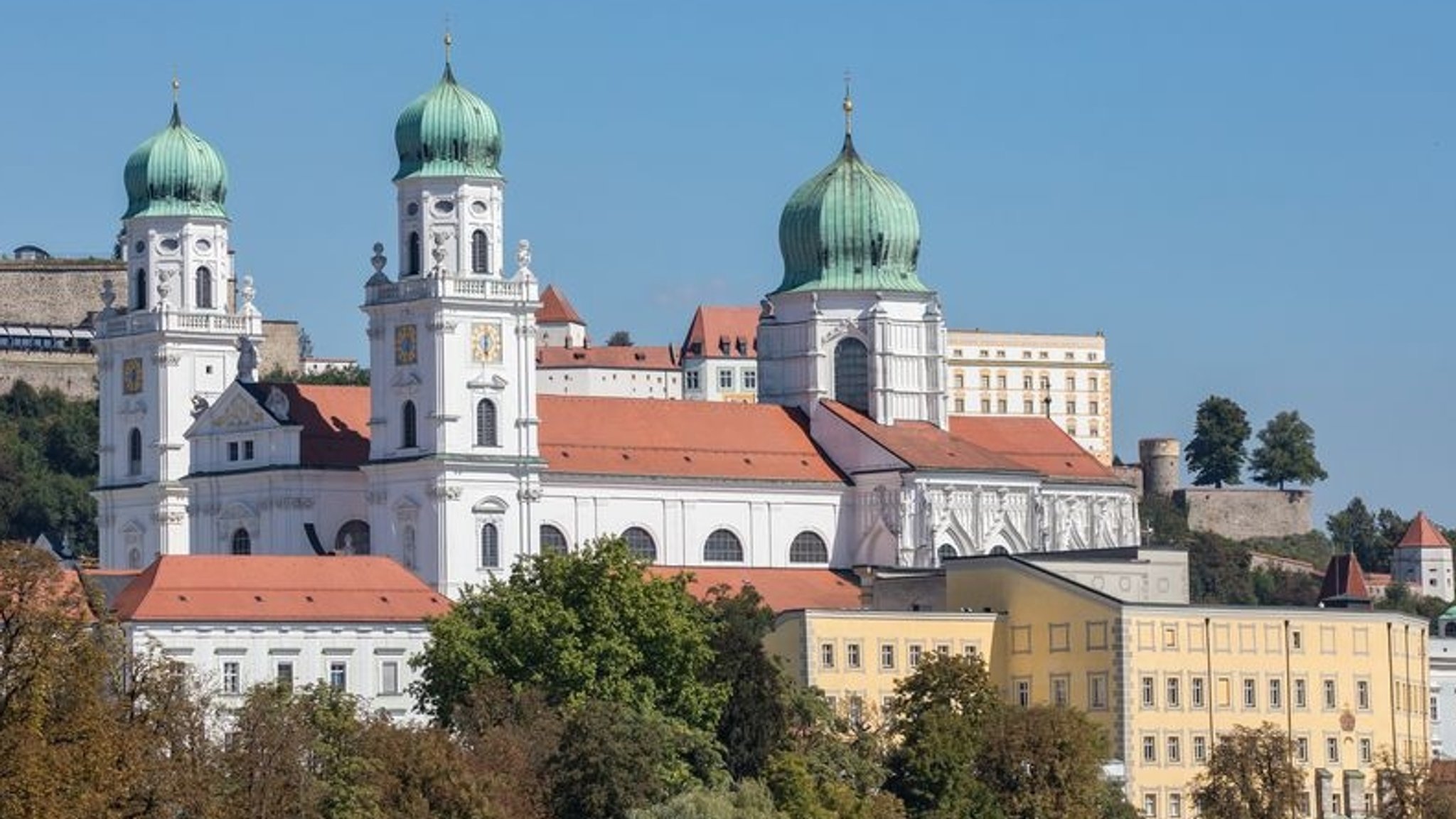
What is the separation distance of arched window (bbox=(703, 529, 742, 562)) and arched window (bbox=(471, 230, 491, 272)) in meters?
10.3

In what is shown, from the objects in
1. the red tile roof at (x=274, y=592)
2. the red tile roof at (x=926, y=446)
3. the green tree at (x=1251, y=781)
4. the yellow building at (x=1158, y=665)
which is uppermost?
Answer: the red tile roof at (x=926, y=446)

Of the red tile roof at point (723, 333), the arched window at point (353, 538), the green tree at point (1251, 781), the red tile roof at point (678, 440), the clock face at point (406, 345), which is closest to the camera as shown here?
the green tree at point (1251, 781)

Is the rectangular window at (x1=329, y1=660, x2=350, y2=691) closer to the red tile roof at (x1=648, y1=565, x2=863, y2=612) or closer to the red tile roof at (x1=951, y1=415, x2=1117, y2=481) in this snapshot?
the red tile roof at (x1=648, y1=565, x2=863, y2=612)

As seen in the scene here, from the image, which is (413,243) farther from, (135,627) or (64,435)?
(64,435)

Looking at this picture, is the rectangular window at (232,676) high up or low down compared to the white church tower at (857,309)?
down

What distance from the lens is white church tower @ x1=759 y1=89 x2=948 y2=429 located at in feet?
408

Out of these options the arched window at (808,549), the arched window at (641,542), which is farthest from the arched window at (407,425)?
the arched window at (808,549)

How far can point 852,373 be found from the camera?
12525 cm

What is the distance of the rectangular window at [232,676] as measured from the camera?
10188cm

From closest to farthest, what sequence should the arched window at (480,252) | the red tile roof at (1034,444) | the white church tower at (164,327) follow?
the arched window at (480,252)
the white church tower at (164,327)
the red tile roof at (1034,444)

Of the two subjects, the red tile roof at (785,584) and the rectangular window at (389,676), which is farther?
the red tile roof at (785,584)

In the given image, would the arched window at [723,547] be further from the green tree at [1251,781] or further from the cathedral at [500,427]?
the green tree at [1251,781]

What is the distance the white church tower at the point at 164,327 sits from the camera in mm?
123312

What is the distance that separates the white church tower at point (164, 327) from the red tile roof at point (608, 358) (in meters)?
67.5
